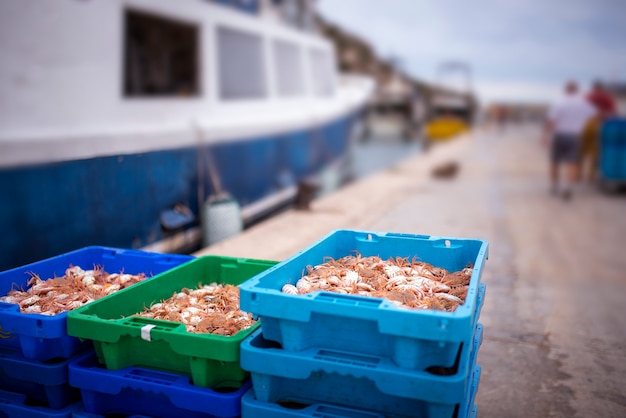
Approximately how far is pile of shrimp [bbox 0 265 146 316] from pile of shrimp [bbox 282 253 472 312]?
39.3 inches

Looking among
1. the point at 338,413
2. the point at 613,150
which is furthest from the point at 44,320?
the point at 613,150

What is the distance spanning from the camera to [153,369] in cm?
225

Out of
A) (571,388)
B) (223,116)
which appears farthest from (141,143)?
(571,388)

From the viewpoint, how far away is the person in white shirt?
8.88 meters

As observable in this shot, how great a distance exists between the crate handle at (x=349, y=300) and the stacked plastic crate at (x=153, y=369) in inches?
14.2

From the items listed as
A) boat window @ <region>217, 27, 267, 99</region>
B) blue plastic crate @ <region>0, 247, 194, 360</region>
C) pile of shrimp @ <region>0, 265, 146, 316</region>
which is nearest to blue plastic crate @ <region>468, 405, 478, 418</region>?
blue plastic crate @ <region>0, 247, 194, 360</region>

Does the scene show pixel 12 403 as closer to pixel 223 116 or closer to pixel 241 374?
pixel 241 374

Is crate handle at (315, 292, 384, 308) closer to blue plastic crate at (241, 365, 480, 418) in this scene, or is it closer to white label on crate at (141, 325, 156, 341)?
blue plastic crate at (241, 365, 480, 418)

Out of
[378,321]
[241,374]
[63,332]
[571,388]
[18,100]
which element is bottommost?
[571,388]

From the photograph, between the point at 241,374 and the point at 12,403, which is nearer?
the point at 241,374

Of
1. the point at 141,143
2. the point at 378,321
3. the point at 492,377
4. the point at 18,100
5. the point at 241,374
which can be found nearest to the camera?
the point at 378,321

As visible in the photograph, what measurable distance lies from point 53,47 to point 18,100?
1.96ft

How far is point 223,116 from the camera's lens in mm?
7207

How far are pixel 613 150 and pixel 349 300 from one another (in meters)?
9.03
